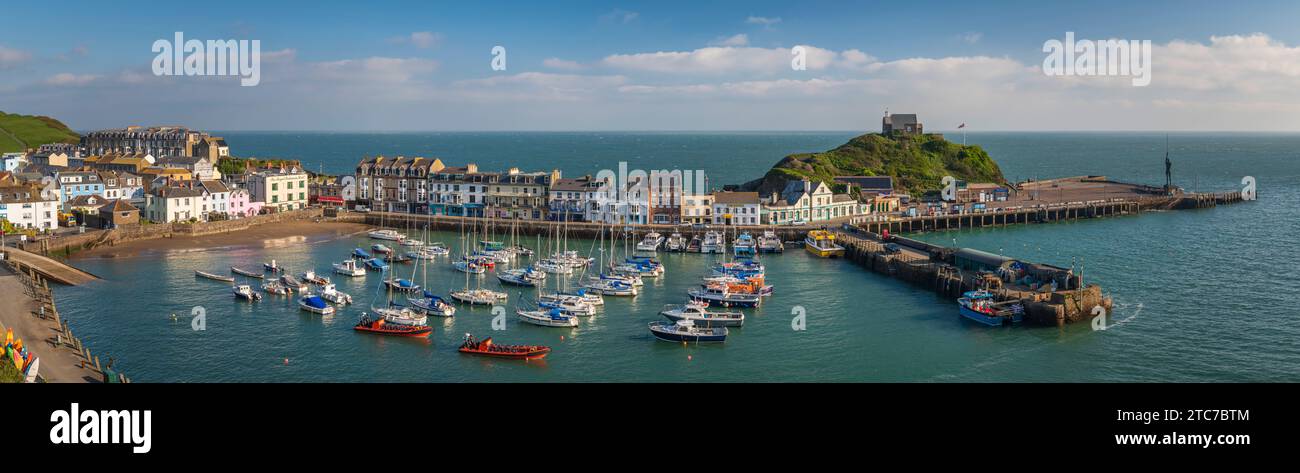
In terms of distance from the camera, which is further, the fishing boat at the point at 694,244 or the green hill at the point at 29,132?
the green hill at the point at 29,132

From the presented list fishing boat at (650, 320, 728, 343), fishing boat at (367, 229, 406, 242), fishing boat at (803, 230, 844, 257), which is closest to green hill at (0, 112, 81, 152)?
fishing boat at (367, 229, 406, 242)

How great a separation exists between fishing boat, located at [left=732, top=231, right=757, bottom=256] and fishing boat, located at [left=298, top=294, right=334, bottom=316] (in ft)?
81.4

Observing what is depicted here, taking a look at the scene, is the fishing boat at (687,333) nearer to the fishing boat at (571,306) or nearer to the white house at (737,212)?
the fishing boat at (571,306)

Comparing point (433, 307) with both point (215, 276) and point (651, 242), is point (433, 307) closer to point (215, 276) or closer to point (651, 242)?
point (215, 276)

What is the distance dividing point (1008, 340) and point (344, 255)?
36751mm

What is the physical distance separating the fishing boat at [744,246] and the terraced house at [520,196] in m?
17.4

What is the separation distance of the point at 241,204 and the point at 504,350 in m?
45.3

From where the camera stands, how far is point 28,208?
57.1 m

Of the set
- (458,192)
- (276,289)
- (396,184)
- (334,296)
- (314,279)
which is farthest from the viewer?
(396,184)

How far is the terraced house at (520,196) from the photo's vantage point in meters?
69.3

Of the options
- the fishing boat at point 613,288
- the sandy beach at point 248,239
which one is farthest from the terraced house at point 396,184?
the fishing boat at point 613,288

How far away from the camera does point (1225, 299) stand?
39.9 m

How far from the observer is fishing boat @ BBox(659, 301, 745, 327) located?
35500 millimetres

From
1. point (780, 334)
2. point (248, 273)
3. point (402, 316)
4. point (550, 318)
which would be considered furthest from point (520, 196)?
point (780, 334)
